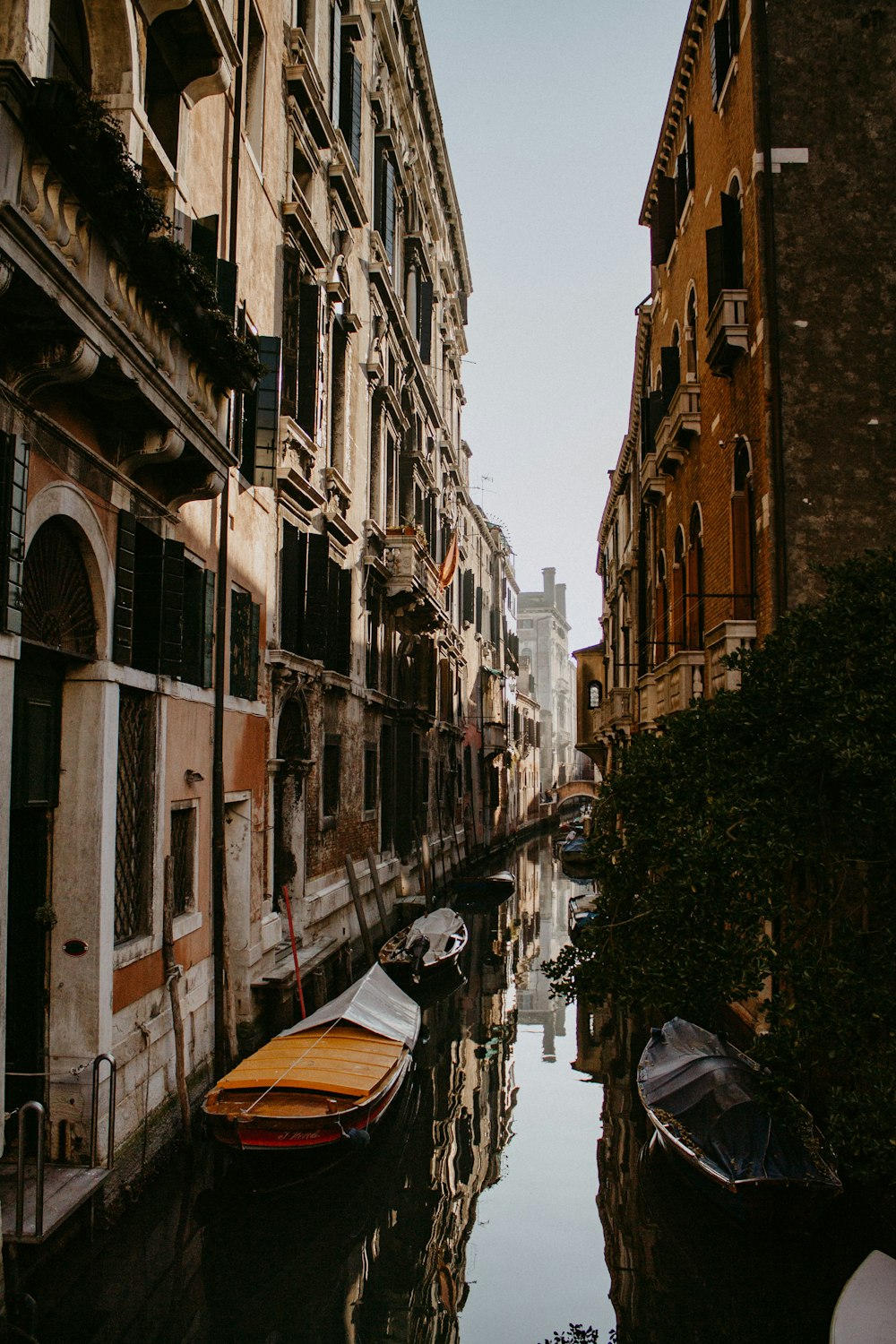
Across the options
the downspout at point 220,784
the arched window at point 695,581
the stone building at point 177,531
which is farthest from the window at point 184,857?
the arched window at point 695,581

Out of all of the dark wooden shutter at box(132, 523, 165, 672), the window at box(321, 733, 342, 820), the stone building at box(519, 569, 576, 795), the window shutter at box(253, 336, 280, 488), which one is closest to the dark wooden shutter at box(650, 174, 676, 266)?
the window shutter at box(253, 336, 280, 488)

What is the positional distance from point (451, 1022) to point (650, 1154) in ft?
19.1

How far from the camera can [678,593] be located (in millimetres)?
15609

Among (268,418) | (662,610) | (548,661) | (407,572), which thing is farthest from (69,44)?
(548,661)

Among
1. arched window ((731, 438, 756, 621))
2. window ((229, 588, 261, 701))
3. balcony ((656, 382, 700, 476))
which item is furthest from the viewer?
balcony ((656, 382, 700, 476))

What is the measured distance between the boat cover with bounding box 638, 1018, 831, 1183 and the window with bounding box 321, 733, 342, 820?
7348mm

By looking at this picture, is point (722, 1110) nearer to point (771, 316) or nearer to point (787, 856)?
point (787, 856)

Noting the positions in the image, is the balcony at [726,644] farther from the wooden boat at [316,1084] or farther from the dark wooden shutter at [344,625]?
the dark wooden shutter at [344,625]

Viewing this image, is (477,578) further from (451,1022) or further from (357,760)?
(451,1022)

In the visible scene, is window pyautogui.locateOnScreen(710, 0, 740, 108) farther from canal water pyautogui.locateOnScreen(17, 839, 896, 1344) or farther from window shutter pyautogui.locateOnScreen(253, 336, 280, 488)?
canal water pyautogui.locateOnScreen(17, 839, 896, 1344)

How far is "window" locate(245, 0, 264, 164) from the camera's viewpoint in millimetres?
12055

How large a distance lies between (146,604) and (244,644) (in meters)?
3.11

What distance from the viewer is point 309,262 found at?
14.3m

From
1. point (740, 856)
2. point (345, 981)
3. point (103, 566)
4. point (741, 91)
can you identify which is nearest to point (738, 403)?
point (741, 91)
